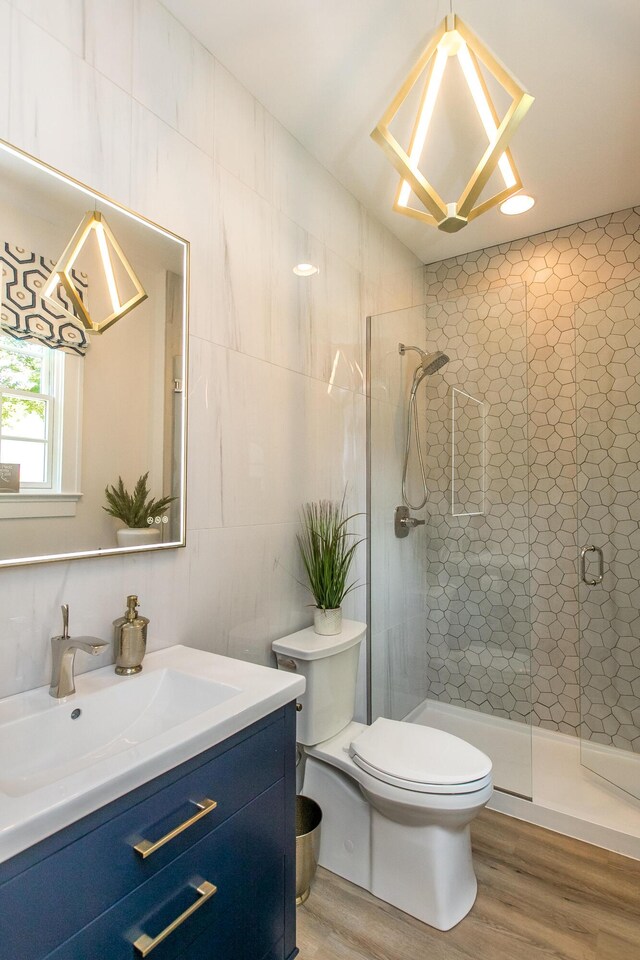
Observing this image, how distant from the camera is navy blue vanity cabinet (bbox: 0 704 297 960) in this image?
702 millimetres

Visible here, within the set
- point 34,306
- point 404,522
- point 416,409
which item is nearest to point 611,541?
point 404,522

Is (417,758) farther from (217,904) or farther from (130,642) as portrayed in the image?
(130,642)

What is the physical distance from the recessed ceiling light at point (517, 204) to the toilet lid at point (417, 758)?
96.4 inches

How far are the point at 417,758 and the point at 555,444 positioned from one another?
6.09 feet

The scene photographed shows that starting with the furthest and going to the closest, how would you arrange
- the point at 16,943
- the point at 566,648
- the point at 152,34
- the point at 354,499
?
the point at 566,648, the point at 354,499, the point at 152,34, the point at 16,943

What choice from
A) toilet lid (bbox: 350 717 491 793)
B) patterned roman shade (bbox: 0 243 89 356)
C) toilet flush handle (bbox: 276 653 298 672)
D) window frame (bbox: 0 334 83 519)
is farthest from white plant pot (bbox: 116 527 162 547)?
toilet lid (bbox: 350 717 491 793)

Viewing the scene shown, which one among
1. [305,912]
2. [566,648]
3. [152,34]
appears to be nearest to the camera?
[152,34]

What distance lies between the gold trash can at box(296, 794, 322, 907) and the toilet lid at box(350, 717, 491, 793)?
0.89 ft

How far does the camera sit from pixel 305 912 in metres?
1.64

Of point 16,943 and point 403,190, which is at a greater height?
point 403,190

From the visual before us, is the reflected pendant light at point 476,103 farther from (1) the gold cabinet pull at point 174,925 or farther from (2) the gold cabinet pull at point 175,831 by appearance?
(1) the gold cabinet pull at point 174,925

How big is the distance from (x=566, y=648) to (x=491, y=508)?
90cm

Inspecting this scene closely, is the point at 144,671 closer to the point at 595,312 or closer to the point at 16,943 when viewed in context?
the point at 16,943

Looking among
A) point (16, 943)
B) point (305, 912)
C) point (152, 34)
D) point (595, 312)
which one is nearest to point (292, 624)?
point (305, 912)
